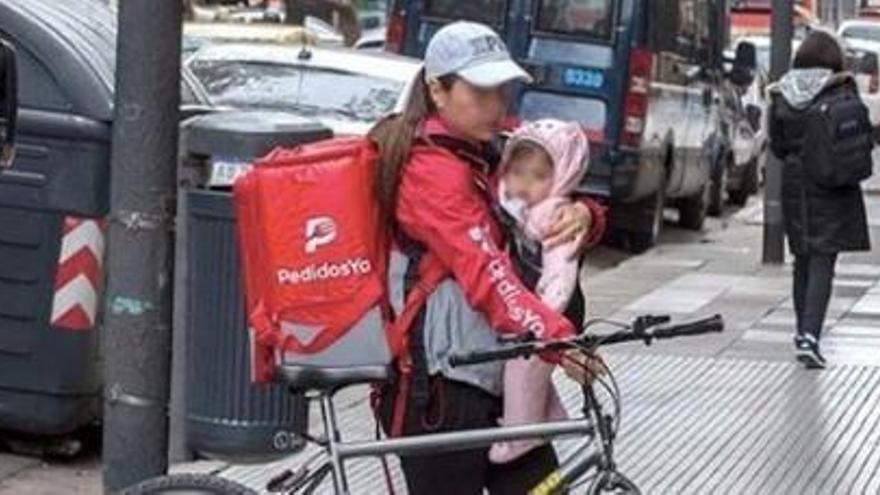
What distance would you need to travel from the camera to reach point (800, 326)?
34.6 feet

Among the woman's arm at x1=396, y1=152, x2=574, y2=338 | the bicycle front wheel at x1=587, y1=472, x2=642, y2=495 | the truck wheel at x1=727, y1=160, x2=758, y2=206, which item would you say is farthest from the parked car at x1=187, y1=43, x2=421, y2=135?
the truck wheel at x1=727, y1=160, x2=758, y2=206

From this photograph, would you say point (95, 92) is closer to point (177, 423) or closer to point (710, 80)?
point (177, 423)

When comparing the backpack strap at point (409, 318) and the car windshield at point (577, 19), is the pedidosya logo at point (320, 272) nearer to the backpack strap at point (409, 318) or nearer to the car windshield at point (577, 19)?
the backpack strap at point (409, 318)

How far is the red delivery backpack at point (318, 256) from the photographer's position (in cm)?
442

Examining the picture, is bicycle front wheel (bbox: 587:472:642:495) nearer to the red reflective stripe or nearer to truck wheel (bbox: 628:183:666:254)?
the red reflective stripe

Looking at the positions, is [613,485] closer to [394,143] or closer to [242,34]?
[394,143]

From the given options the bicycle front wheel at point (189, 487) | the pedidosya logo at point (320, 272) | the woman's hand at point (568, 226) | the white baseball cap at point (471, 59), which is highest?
the white baseball cap at point (471, 59)

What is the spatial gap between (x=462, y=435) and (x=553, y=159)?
2.35 feet

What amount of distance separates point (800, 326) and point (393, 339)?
6.31 meters

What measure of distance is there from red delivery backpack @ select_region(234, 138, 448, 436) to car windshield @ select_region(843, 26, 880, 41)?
32.0 meters

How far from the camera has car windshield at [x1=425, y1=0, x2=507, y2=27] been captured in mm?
16703

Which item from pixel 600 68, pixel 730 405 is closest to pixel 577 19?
pixel 600 68

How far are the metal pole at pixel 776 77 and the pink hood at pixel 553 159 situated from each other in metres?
11.1

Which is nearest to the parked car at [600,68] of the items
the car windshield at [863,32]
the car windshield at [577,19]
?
the car windshield at [577,19]
